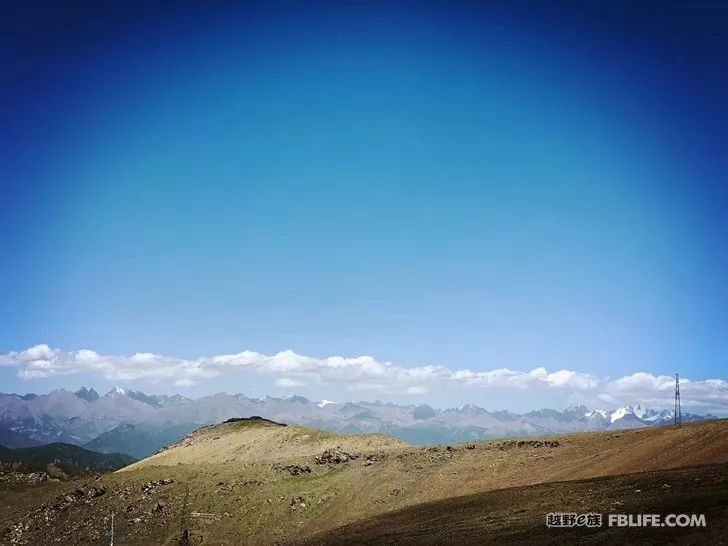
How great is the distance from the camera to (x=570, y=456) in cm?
7138

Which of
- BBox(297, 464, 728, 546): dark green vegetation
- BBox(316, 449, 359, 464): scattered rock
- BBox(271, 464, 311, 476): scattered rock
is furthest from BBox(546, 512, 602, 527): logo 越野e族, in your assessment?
BBox(316, 449, 359, 464): scattered rock

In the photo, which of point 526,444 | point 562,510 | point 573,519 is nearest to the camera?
point 573,519

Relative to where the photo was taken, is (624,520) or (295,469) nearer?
(624,520)

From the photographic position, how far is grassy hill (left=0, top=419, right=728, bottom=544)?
5600 cm

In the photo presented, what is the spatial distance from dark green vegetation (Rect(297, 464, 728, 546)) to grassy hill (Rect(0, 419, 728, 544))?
12.9 inches

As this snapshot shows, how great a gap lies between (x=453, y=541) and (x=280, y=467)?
50.0 meters

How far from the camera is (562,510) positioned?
45.8 metres

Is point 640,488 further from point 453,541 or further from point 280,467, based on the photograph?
point 280,467

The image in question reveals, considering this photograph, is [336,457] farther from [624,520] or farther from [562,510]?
[624,520]

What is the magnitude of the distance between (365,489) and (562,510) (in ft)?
119

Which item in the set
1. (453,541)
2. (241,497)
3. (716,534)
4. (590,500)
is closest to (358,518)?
(241,497)

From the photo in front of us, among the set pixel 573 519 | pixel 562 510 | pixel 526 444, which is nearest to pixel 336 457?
pixel 526 444

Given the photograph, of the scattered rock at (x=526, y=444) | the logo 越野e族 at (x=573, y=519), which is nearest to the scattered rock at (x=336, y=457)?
the scattered rock at (x=526, y=444)

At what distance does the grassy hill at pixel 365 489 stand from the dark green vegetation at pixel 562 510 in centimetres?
33
